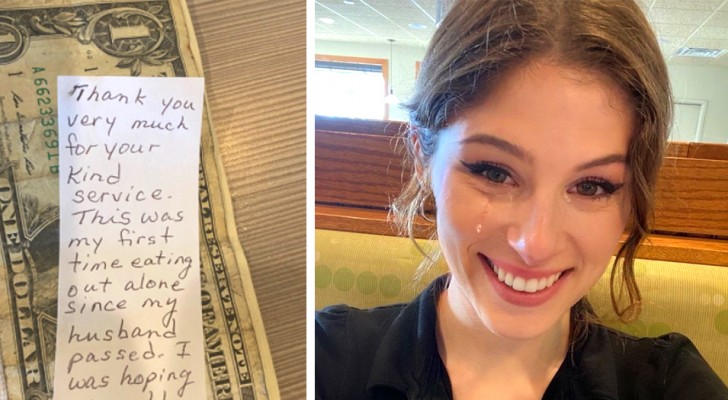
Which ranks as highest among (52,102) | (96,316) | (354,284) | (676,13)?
(676,13)

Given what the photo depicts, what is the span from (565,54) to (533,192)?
4.9 inches

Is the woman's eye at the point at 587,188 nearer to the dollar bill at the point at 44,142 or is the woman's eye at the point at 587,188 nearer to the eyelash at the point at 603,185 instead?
the eyelash at the point at 603,185

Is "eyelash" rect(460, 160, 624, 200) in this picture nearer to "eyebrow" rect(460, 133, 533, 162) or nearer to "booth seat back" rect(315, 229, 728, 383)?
"eyebrow" rect(460, 133, 533, 162)

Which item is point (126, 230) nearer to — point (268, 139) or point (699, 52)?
point (268, 139)

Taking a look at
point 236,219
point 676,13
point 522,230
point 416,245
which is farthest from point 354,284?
point 676,13

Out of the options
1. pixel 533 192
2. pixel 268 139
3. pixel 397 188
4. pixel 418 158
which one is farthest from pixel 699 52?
pixel 268 139

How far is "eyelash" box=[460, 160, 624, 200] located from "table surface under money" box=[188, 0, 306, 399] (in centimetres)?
21

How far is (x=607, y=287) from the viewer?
780mm

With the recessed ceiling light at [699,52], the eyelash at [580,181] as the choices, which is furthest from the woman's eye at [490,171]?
the recessed ceiling light at [699,52]

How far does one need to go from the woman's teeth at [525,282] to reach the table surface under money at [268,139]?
236mm

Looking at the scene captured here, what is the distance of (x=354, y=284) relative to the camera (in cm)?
86

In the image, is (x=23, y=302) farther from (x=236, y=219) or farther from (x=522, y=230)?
(x=522, y=230)

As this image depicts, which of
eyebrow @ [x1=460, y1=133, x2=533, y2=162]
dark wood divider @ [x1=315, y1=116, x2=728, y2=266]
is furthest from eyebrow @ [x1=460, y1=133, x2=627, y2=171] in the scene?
dark wood divider @ [x1=315, y1=116, x2=728, y2=266]

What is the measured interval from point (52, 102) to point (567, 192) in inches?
15.8
